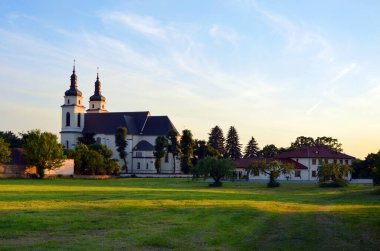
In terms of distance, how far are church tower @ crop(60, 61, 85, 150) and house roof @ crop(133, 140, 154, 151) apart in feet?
45.2

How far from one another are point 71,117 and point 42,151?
36126 mm

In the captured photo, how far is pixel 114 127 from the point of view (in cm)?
11931

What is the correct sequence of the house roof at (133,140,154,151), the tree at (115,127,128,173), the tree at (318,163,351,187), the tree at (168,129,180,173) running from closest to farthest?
the tree at (318,163,351,187) → the tree at (168,129,180,173) → the tree at (115,127,128,173) → the house roof at (133,140,154,151)

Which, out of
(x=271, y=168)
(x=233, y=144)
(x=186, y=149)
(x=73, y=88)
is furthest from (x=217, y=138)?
(x=271, y=168)

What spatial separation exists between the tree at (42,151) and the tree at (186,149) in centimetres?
2828

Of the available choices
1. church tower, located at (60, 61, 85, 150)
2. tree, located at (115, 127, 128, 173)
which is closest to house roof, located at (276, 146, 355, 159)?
tree, located at (115, 127, 128, 173)

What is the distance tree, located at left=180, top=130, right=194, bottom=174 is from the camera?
107375 mm

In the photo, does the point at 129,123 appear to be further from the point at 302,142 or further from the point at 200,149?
the point at 302,142

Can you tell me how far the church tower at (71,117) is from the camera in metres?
120

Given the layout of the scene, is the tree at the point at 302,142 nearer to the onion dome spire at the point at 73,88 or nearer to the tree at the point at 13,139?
the onion dome spire at the point at 73,88

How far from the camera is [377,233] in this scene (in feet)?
58.8

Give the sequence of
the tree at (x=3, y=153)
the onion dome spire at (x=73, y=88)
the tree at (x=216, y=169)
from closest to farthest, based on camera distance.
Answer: the tree at (x=216, y=169)
the tree at (x=3, y=153)
the onion dome spire at (x=73, y=88)

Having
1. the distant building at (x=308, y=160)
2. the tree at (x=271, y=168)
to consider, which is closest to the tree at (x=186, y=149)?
the distant building at (x=308, y=160)

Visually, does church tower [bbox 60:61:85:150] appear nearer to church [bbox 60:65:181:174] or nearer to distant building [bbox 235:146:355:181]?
church [bbox 60:65:181:174]
